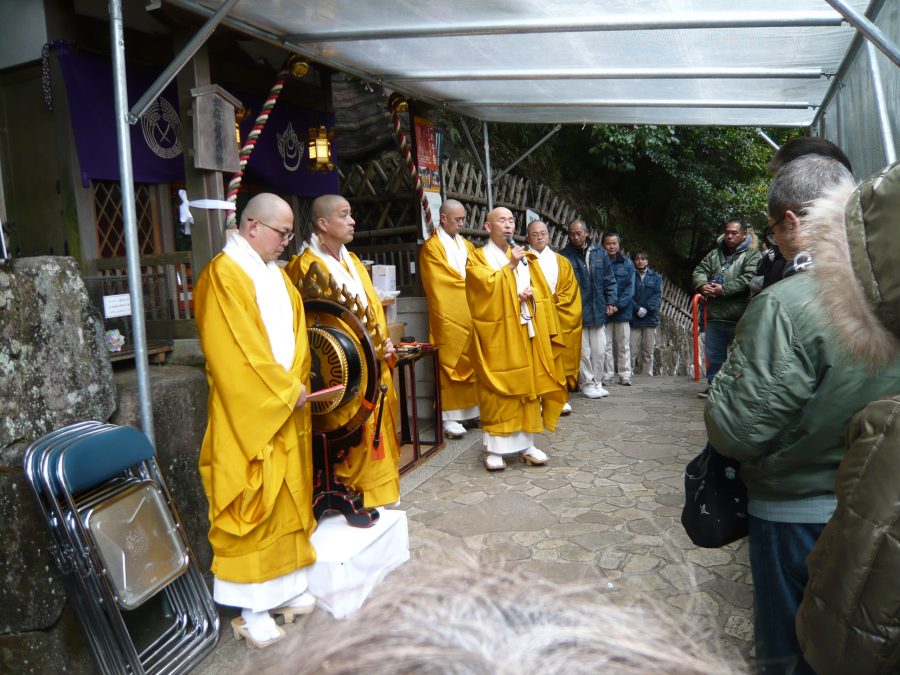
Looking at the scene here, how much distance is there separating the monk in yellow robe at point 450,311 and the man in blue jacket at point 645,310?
2.98 metres

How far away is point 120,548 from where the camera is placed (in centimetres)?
267

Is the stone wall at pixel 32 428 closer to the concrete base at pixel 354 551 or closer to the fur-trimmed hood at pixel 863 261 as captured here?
the concrete base at pixel 354 551

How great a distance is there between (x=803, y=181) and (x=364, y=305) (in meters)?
2.43

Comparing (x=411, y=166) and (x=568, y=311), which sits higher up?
(x=411, y=166)

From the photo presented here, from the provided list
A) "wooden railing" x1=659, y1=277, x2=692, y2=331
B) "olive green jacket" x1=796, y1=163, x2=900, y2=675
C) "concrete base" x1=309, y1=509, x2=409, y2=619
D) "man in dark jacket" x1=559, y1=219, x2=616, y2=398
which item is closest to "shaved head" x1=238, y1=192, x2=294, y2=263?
"concrete base" x1=309, y1=509, x2=409, y2=619

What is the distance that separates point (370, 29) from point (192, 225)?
5.48ft

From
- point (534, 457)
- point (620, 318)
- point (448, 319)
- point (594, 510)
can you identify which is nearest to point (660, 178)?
point (620, 318)

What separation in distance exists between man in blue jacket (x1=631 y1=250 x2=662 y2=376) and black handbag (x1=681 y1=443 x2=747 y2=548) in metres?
6.56

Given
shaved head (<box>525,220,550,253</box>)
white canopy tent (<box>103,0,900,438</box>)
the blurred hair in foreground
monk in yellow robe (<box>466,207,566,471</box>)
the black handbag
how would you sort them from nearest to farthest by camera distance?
the blurred hair in foreground → the black handbag → white canopy tent (<box>103,0,900,438</box>) → monk in yellow robe (<box>466,207,566,471</box>) → shaved head (<box>525,220,550,253</box>)

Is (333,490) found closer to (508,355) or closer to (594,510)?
(594,510)

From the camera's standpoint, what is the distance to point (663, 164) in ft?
44.3

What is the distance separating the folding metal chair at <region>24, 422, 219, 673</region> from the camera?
252cm

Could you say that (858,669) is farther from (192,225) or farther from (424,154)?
(424,154)

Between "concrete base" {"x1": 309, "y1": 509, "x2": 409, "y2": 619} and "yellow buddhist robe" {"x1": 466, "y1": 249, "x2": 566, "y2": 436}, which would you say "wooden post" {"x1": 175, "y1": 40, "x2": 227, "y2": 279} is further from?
"yellow buddhist robe" {"x1": 466, "y1": 249, "x2": 566, "y2": 436}
